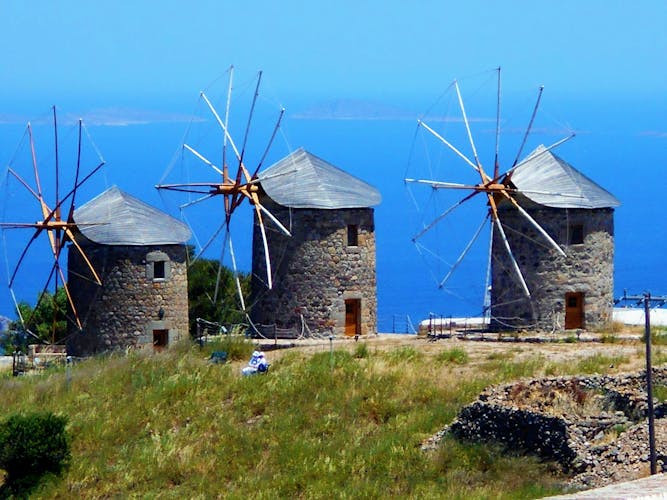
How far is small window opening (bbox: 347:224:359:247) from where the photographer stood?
36.4m

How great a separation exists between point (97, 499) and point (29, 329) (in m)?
21.0

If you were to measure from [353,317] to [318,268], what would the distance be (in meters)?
1.29

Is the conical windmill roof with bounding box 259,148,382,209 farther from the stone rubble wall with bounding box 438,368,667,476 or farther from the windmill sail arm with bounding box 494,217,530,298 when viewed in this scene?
the stone rubble wall with bounding box 438,368,667,476

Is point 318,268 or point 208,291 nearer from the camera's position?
point 318,268

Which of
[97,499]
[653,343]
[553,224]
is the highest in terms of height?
[553,224]

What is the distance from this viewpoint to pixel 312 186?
36656 mm

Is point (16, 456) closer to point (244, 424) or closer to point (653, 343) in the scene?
point (244, 424)

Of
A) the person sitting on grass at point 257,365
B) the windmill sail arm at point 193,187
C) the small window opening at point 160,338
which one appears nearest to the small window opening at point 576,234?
the windmill sail arm at point 193,187

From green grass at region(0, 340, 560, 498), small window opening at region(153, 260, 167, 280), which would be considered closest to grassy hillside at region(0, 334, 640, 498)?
green grass at region(0, 340, 560, 498)

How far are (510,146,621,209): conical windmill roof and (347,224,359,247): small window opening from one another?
323 cm

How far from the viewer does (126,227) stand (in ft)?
121

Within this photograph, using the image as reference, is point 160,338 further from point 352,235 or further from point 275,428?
point 275,428

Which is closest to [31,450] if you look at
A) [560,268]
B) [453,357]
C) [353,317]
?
[453,357]

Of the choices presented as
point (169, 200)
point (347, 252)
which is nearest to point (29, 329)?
point (169, 200)
